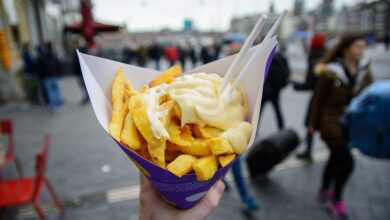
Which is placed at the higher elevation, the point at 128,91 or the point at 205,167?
the point at 128,91

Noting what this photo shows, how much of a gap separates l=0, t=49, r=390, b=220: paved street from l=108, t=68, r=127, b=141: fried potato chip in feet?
7.35

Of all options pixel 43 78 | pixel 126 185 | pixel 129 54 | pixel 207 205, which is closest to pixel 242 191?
pixel 126 185

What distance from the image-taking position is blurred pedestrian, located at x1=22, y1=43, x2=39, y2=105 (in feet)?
29.0

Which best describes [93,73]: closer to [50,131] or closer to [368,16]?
[50,131]

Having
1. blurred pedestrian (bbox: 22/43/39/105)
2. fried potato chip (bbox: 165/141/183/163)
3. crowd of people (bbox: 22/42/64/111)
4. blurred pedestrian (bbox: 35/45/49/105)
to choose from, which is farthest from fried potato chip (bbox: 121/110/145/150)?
blurred pedestrian (bbox: 22/43/39/105)

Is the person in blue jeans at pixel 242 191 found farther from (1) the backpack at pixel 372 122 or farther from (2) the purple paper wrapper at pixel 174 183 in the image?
(2) the purple paper wrapper at pixel 174 183

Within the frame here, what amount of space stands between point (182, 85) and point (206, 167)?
1.19 ft

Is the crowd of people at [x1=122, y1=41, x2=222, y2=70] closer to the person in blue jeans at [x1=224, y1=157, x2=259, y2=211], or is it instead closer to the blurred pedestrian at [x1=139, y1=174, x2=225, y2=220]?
the person in blue jeans at [x1=224, y1=157, x2=259, y2=211]

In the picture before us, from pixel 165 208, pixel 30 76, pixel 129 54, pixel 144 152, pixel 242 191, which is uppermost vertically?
pixel 144 152

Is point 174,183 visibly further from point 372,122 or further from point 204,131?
point 372,122

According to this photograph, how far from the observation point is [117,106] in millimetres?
1239

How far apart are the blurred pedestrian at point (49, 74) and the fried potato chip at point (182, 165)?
27.1 ft

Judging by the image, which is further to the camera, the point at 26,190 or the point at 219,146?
the point at 26,190

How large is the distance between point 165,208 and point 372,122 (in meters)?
2.20
